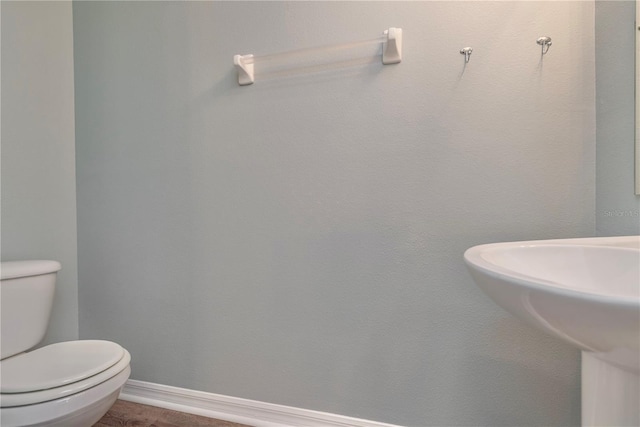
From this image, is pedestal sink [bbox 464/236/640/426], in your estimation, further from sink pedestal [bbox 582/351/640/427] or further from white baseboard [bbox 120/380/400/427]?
white baseboard [bbox 120/380/400/427]

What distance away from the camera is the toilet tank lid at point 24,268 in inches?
44.1

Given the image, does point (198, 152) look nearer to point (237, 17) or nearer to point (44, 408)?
point (237, 17)

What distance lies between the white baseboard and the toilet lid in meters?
0.43

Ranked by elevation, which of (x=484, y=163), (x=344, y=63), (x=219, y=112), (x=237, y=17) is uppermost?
(x=237, y=17)

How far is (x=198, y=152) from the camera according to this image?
1.35 meters

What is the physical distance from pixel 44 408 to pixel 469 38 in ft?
5.73

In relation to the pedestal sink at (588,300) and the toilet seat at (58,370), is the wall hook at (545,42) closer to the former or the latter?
the pedestal sink at (588,300)

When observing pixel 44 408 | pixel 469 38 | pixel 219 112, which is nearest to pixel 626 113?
pixel 469 38

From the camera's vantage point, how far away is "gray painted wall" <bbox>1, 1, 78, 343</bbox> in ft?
4.32

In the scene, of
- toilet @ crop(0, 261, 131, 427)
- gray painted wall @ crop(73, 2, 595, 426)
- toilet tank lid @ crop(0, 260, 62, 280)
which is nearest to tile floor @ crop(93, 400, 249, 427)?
gray painted wall @ crop(73, 2, 595, 426)

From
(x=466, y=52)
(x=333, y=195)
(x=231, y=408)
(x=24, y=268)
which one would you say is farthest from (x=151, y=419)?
(x=466, y=52)

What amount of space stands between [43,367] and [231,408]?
70 centimetres

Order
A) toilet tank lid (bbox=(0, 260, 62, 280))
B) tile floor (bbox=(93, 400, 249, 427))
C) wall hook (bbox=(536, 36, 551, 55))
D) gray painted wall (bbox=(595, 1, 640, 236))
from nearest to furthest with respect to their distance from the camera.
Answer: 1. gray painted wall (bbox=(595, 1, 640, 236))
2. wall hook (bbox=(536, 36, 551, 55))
3. toilet tank lid (bbox=(0, 260, 62, 280))
4. tile floor (bbox=(93, 400, 249, 427))

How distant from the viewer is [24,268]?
3.84 ft
